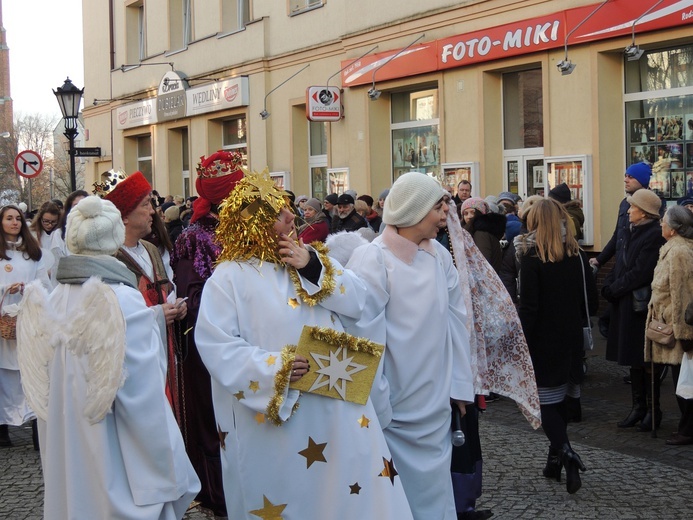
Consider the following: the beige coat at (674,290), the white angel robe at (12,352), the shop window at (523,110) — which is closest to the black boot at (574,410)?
the beige coat at (674,290)

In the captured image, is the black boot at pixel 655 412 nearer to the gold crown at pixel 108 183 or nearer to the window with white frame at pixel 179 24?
the gold crown at pixel 108 183

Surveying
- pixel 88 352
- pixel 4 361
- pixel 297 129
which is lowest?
pixel 4 361

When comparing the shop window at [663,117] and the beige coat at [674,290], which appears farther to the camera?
the shop window at [663,117]

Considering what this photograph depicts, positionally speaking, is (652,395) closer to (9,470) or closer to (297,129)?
(9,470)

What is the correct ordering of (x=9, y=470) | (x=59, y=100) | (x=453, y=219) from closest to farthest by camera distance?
(x=453, y=219), (x=9, y=470), (x=59, y=100)

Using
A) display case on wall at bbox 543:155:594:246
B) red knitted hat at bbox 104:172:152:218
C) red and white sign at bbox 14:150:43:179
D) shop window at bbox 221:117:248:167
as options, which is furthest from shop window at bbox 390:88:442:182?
red knitted hat at bbox 104:172:152:218

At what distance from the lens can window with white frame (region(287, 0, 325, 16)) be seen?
20.1 meters

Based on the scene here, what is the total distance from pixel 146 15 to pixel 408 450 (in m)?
24.7

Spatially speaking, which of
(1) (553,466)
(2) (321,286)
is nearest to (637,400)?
(1) (553,466)

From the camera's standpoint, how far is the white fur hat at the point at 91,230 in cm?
430

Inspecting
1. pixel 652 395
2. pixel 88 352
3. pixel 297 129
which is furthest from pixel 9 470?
pixel 297 129

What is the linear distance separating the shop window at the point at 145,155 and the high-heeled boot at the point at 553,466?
22988mm

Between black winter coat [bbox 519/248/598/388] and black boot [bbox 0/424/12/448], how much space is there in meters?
4.67

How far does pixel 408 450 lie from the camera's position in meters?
4.92
